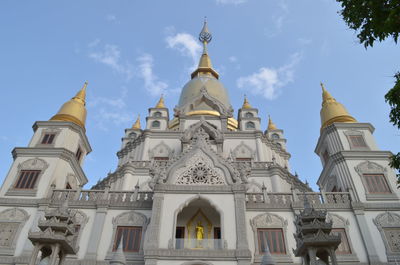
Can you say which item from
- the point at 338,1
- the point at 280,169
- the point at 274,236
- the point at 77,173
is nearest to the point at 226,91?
the point at 280,169

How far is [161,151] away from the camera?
31.6 meters

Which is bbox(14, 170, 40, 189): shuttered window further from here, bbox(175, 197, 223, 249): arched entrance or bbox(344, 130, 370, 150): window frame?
bbox(344, 130, 370, 150): window frame

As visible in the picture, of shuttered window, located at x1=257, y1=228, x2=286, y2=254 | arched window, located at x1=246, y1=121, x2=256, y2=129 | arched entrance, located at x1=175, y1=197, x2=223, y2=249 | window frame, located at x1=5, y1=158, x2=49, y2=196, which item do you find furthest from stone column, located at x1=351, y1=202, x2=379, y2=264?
window frame, located at x1=5, y1=158, x2=49, y2=196

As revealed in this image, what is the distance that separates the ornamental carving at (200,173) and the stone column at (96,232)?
5.13 m

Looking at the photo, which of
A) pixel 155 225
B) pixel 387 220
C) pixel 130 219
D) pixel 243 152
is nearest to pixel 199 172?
pixel 155 225

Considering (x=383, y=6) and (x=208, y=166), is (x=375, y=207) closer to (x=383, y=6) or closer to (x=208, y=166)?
(x=208, y=166)

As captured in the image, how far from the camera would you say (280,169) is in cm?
2866

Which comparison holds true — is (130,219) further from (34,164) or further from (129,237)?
(34,164)

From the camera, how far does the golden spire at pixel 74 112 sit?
29.0 meters

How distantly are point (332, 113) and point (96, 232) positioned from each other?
20.7m

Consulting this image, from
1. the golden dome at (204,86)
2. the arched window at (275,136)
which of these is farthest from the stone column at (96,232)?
the arched window at (275,136)

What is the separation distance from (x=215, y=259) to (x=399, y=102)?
11824 millimetres

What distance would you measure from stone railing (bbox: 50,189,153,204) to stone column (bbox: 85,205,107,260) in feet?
2.49

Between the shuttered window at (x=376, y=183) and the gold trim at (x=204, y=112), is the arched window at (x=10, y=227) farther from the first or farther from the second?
the shuttered window at (x=376, y=183)
